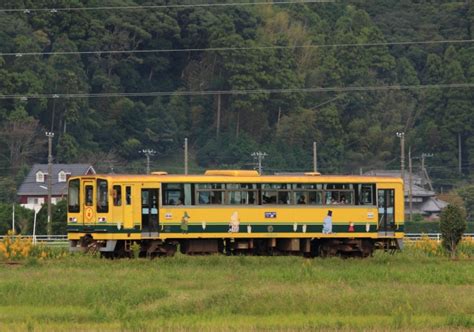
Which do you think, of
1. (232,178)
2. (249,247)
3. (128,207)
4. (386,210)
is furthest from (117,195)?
(386,210)

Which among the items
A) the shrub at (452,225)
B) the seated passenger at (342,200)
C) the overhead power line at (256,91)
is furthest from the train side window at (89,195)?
the overhead power line at (256,91)

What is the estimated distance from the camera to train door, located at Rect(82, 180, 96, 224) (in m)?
46.9

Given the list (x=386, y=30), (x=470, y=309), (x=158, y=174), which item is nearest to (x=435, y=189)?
(x=386, y=30)

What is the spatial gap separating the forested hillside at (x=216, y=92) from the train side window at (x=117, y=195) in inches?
2745

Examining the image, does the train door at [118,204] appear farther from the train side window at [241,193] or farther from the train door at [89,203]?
the train side window at [241,193]

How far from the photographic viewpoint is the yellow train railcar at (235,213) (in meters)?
47.0

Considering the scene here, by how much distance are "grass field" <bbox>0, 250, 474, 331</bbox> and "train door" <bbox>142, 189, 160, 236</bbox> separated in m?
3.46

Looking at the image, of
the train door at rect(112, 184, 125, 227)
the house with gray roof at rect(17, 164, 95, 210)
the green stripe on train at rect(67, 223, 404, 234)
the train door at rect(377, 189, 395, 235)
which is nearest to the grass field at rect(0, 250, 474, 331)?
the green stripe on train at rect(67, 223, 404, 234)

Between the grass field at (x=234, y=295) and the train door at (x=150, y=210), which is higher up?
the train door at (x=150, y=210)

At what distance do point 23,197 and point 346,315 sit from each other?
78.8 metres

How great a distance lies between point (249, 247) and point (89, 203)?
5.94 meters

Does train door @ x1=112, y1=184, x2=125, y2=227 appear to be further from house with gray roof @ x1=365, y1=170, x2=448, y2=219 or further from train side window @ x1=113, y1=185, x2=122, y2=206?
house with gray roof @ x1=365, y1=170, x2=448, y2=219

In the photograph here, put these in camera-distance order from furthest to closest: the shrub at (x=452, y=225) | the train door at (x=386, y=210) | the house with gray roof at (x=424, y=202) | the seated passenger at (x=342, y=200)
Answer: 1. the house with gray roof at (x=424, y=202)
2. the train door at (x=386, y=210)
3. the seated passenger at (x=342, y=200)
4. the shrub at (x=452, y=225)

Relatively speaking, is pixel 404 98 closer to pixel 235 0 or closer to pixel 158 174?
pixel 235 0
